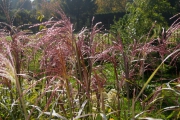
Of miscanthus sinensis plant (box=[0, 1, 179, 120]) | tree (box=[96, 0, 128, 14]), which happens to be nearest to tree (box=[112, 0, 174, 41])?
miscanthus sinensis plant (box=[0, 1, 179, 120])

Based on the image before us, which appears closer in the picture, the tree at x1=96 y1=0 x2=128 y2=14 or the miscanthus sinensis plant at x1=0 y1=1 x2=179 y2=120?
the miscanthus sinensis plant at x1=0 y1=1 x2=179 y2=120

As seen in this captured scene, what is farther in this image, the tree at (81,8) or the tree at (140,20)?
the tree at (81,8)

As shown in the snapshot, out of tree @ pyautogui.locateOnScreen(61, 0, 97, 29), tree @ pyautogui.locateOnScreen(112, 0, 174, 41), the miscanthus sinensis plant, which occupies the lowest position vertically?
the miscanthus sinensis plant

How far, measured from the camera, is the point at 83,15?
43.8 metres

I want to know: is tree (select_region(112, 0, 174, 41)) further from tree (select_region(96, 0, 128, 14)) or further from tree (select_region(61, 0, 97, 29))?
tree (select_region(96, 0, 128, 14))

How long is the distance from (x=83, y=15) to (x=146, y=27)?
113 feet

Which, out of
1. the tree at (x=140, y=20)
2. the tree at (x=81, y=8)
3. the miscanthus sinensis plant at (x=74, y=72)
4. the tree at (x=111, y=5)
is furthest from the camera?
the tree at (x=111, y=5)

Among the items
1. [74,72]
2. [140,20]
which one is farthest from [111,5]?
[74,72]

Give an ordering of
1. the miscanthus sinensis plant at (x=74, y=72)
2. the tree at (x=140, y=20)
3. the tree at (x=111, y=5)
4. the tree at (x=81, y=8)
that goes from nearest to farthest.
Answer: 1. the miscanthus sinensis plant at (x=74, y=72)
2. the tree at (x=140, y=20)
3. the tree at (x=81, y=8)
4. the tree at (x=111, y=5)

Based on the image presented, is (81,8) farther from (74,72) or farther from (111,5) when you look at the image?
(74,72)

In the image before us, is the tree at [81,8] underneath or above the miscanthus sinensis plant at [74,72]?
above

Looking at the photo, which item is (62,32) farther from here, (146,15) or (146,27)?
(146,15)

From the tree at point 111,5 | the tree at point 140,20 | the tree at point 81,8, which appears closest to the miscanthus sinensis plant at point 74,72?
the tree at point 140,20

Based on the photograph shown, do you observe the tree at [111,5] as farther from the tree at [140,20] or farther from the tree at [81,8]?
the tree at [140,20]
